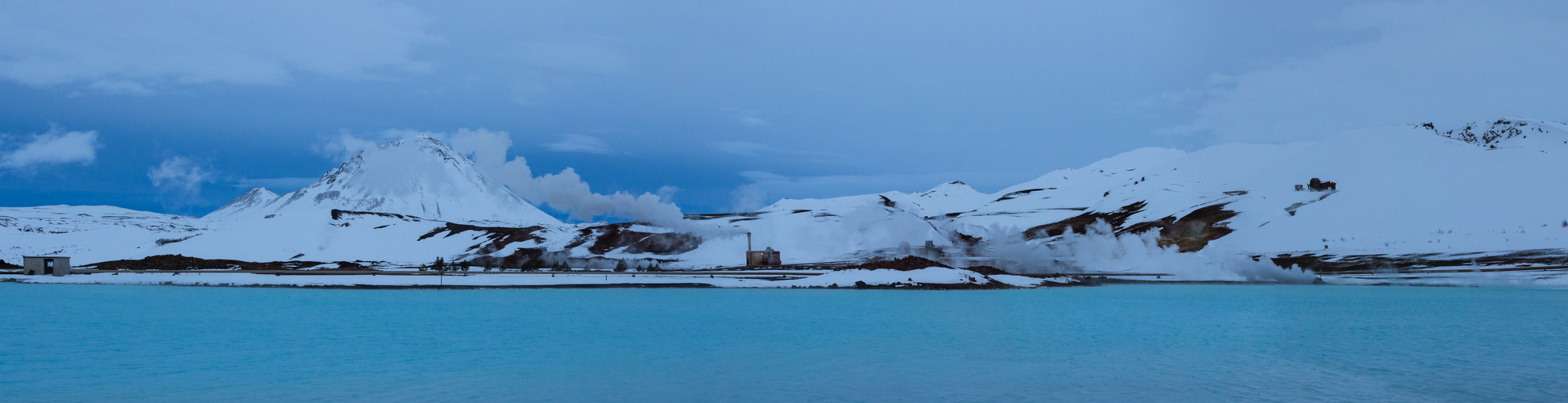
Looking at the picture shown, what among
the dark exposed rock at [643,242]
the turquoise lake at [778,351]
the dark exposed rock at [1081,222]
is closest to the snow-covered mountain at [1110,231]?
the dark exposed rock at [643,242]

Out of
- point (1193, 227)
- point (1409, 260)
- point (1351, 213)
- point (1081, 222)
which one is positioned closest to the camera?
point (1409, 260)

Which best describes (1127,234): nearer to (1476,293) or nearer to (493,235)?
(1476,293)

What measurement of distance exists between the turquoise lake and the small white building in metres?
50.7

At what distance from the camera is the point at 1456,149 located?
141 m

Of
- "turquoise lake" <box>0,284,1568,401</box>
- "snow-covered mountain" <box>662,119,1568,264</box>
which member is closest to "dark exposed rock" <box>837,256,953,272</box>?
"turquoise lake" <box>0,284,1568,401</box>

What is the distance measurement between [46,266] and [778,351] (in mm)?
98088

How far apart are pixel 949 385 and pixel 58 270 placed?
104223 millimetres

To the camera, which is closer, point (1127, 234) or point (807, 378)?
point (807, 378)

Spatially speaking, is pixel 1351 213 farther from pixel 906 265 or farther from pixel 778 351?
pixel 778 351

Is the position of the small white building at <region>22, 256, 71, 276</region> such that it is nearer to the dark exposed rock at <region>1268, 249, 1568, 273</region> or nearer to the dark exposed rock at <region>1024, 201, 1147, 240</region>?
the dark exposed rock at <region>1268, 249, 1568, 273</region>

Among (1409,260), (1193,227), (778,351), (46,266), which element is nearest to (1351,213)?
(1193,227)

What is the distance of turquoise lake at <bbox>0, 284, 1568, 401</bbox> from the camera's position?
19844mm

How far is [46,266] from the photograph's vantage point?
91.9 m

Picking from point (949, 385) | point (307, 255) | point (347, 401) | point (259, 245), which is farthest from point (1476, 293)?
point (259, 245)
